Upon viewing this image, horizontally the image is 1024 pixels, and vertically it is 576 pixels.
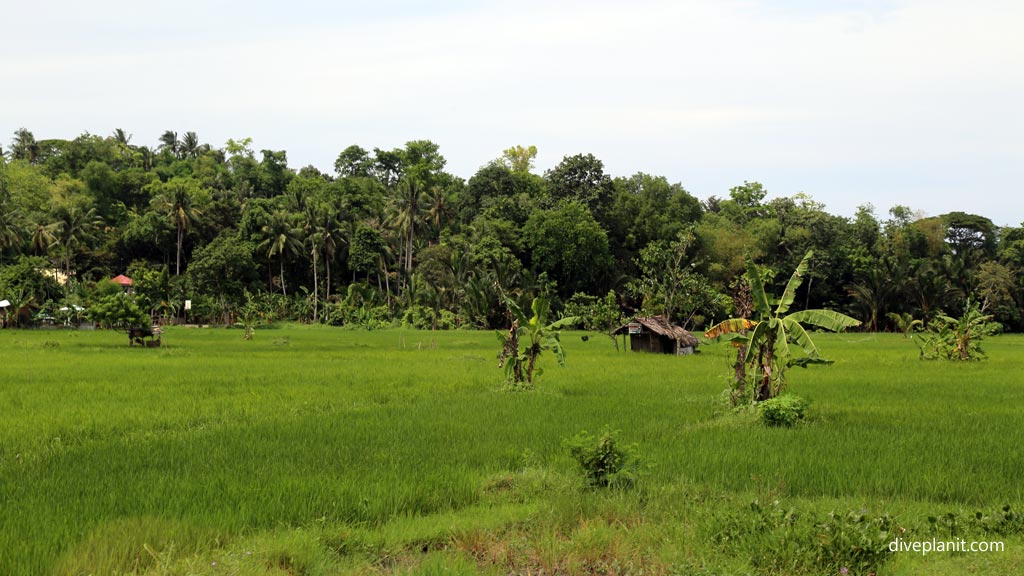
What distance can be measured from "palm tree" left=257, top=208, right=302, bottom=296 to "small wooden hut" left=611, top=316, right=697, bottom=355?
29909mm

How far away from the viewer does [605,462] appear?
22.8ft

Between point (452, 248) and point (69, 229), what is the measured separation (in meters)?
25.0


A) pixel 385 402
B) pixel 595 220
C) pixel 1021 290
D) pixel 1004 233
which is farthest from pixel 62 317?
pixel 1004 233

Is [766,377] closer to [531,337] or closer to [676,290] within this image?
[531,337]

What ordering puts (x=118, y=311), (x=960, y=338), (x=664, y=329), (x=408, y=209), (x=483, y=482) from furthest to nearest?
(x=408, y=209)
(x=664, y=329)
(x=118, y=311)
(x=960, y=338)
(x=483, y=482)

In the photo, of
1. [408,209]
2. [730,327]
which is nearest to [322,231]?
[408,209]

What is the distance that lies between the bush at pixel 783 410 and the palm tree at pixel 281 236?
43973 mm

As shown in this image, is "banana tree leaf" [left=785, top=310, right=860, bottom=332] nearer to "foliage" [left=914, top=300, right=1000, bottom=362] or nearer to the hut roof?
"foliage" [left=914, top=300, right=1000, bottom=362]

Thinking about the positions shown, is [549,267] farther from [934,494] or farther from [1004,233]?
[934,494]

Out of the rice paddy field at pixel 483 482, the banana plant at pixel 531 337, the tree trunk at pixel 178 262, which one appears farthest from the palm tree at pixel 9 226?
the banana plant at pixel 531 337

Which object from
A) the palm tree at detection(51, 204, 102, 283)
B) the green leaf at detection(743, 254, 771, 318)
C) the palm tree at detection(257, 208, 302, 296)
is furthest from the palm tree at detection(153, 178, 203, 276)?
the green leaf at detection(743, 254, 771, 318)

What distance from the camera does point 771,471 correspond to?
24.4 ft

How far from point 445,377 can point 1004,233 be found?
5334cm

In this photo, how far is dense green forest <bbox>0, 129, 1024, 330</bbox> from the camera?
45.3m
